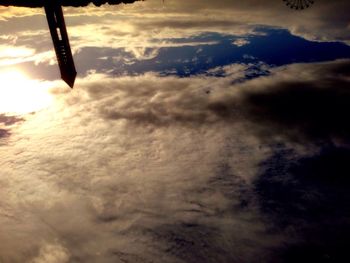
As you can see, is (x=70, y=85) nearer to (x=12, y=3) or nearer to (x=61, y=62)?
(x=61, y=62)

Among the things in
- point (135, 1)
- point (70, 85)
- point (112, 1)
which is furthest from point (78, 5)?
point (70, 85)

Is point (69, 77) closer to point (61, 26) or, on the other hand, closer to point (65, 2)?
point (61, 26)

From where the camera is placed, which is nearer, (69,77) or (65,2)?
(65,2)

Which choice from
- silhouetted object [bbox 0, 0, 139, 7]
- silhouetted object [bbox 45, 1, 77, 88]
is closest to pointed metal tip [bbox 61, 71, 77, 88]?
silhouetted object [bbox 45, 1, 77, 88]

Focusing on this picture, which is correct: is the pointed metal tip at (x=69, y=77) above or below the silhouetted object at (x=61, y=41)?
below

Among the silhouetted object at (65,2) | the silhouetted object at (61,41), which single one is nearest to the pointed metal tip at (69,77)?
the silhouetted object at (61,41)

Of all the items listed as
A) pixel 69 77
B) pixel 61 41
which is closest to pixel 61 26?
pixel 61 41

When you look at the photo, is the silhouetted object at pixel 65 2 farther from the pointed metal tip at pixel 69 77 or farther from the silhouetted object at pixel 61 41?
the pointed metal tip at pixel 69 77

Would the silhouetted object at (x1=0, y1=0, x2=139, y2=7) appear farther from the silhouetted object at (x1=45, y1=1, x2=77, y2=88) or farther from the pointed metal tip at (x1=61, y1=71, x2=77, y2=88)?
the pointed metal tip at (x1=61, y1=71, x2=77, y2=88)

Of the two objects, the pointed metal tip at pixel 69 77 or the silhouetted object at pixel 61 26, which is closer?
the silhouetted object at pixel 61 26
